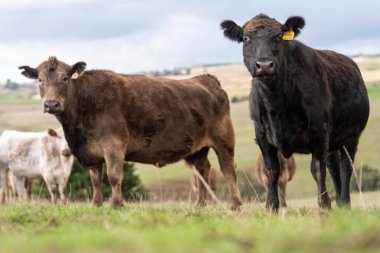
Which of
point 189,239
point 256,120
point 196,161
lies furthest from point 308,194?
point 189,239

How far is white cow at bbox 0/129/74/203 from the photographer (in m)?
22.8

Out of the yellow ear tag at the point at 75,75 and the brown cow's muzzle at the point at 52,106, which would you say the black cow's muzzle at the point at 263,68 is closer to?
the brown cow's muzzle at the point at 52,106

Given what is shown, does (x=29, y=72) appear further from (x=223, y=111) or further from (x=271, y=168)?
(x=271, y=168)

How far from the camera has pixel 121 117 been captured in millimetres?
13414

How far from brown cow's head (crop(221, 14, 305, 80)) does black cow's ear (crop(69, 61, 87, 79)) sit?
321 cm

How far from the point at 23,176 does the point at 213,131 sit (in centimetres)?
1044

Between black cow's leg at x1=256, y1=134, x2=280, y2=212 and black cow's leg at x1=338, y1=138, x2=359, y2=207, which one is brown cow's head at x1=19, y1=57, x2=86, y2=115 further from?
black cow's leg at x1=338, y1=138, x2=359, y2=207

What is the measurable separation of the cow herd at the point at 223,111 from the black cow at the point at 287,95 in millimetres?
15

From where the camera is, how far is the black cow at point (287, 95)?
428 inches

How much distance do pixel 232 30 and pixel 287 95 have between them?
1.51 m

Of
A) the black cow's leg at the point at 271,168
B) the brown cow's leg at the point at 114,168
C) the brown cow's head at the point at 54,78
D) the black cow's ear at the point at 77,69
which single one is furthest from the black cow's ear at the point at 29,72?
the black cow's leg at the point at 271,168

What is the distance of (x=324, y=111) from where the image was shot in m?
11.0

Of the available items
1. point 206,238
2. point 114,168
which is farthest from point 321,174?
point 206,238

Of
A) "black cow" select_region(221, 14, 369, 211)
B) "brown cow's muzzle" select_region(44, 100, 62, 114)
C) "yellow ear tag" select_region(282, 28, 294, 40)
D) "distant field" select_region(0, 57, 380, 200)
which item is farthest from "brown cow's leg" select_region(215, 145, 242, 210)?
"distant field" select_region(0, 57, 380, 200)
